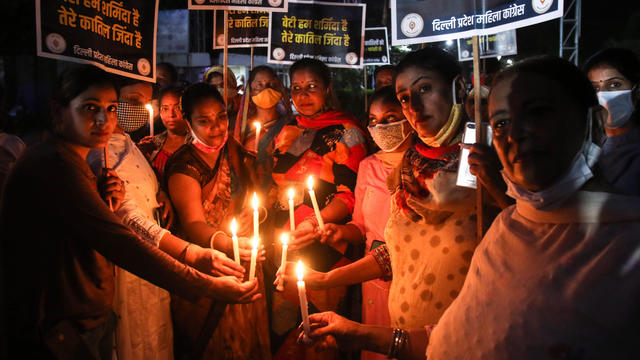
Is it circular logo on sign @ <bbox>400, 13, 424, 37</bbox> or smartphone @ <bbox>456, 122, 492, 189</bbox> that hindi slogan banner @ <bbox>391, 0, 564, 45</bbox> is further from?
smartphone @ <bbox>456, 122, 492, 189</bbox>

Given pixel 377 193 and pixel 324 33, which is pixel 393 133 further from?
pixel 324 33

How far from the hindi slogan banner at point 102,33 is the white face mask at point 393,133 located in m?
1.93

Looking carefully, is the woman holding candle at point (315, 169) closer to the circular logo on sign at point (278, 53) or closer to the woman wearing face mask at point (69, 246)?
the woman wearing face mask at point (69, 246)

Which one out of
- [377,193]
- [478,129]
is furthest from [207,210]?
[478,129]

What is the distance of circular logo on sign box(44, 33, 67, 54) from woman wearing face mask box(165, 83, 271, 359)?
1.03m

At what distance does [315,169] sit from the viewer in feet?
14.3

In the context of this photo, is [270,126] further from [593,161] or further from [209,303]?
[593,161]

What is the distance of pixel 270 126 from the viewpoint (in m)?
5.53

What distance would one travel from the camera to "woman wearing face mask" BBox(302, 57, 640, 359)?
142cm

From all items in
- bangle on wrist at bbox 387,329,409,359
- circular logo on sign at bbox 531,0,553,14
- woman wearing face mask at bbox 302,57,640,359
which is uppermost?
circular logo on sign at bbox 531,0,553,14

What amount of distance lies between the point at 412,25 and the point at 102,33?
7.34ft

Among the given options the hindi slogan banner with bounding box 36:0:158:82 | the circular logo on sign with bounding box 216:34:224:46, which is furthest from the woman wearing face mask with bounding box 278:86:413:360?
the circular logo on sign with bounding box 216:34:224:46

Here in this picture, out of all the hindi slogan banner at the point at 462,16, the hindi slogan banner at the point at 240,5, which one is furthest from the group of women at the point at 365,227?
the hindi slogan banner at the point at 240,5

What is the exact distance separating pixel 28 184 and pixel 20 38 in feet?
94.0
